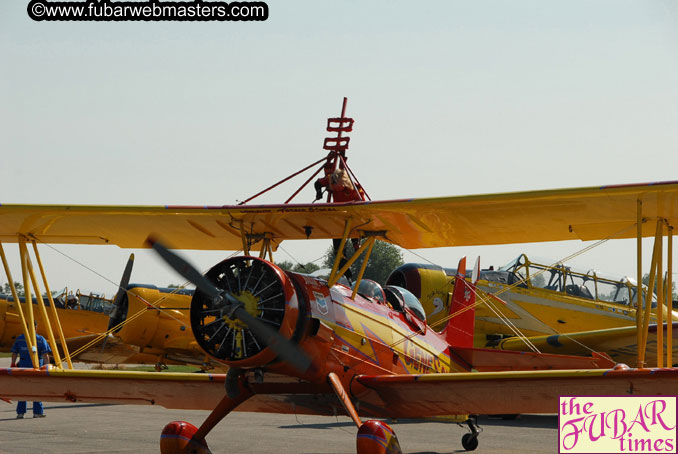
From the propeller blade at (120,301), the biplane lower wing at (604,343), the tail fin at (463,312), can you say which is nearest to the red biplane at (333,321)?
the tail fin at (463,312)

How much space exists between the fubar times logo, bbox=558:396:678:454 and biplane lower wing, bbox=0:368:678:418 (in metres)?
0.16

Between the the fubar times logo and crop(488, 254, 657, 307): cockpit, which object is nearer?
the the fubar times logo

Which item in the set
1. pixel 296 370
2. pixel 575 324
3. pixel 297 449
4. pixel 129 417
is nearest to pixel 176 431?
pixel 296 370

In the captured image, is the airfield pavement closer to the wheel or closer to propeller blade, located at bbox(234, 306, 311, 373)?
the wheel

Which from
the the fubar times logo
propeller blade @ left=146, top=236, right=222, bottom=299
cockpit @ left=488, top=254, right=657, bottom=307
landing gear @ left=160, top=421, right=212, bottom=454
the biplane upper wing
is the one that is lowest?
landing gear @ left=160, top=421, right=212, bottom=454

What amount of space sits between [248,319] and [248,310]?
0.19 meters

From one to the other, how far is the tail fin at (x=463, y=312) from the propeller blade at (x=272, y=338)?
181 inches

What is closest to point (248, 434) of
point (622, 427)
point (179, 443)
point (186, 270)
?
point (179, 443)

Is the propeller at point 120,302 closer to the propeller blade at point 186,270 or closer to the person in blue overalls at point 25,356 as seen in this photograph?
the person in blue overalls at point 25,356

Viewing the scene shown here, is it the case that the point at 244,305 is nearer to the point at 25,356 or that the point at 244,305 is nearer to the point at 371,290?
the point at 371,290

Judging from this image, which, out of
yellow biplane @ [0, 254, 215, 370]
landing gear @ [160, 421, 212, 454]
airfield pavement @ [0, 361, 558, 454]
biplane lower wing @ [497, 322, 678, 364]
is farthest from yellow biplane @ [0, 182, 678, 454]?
yellow biplane @ [0, 254, 215, 370]

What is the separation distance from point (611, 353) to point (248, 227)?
375 inches

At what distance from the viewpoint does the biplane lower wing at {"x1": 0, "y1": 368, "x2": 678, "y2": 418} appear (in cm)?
745

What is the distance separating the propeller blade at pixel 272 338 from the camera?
7523mm
